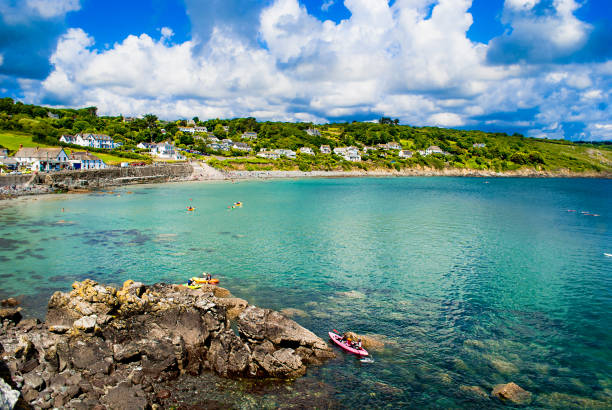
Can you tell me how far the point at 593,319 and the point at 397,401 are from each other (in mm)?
16666

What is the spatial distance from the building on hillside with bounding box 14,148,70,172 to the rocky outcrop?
111 meters

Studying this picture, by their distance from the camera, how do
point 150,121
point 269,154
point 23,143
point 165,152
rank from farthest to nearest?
point 150,121, point 269,154, point 165,152, point 23,143

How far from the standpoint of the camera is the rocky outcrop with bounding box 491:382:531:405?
1528 cm

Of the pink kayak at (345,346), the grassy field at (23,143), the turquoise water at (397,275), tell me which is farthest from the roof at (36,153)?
the pink kayak at (345,346)

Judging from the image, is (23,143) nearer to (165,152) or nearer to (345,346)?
(165,152)

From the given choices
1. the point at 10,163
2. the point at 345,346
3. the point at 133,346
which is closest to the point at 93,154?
the point at 10,163

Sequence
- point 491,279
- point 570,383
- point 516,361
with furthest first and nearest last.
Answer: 1. point 491,279
2. point 516,361
3. point 570,383

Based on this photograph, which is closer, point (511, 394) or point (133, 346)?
point (511, 394)

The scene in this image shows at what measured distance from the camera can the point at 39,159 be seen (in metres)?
95.2

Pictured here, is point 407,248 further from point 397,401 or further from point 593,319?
point 397,401

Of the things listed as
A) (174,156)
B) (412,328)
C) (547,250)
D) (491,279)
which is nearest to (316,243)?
(491,279)

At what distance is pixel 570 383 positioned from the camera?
1669cm

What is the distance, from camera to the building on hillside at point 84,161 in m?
104

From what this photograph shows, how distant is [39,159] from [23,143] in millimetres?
31435
